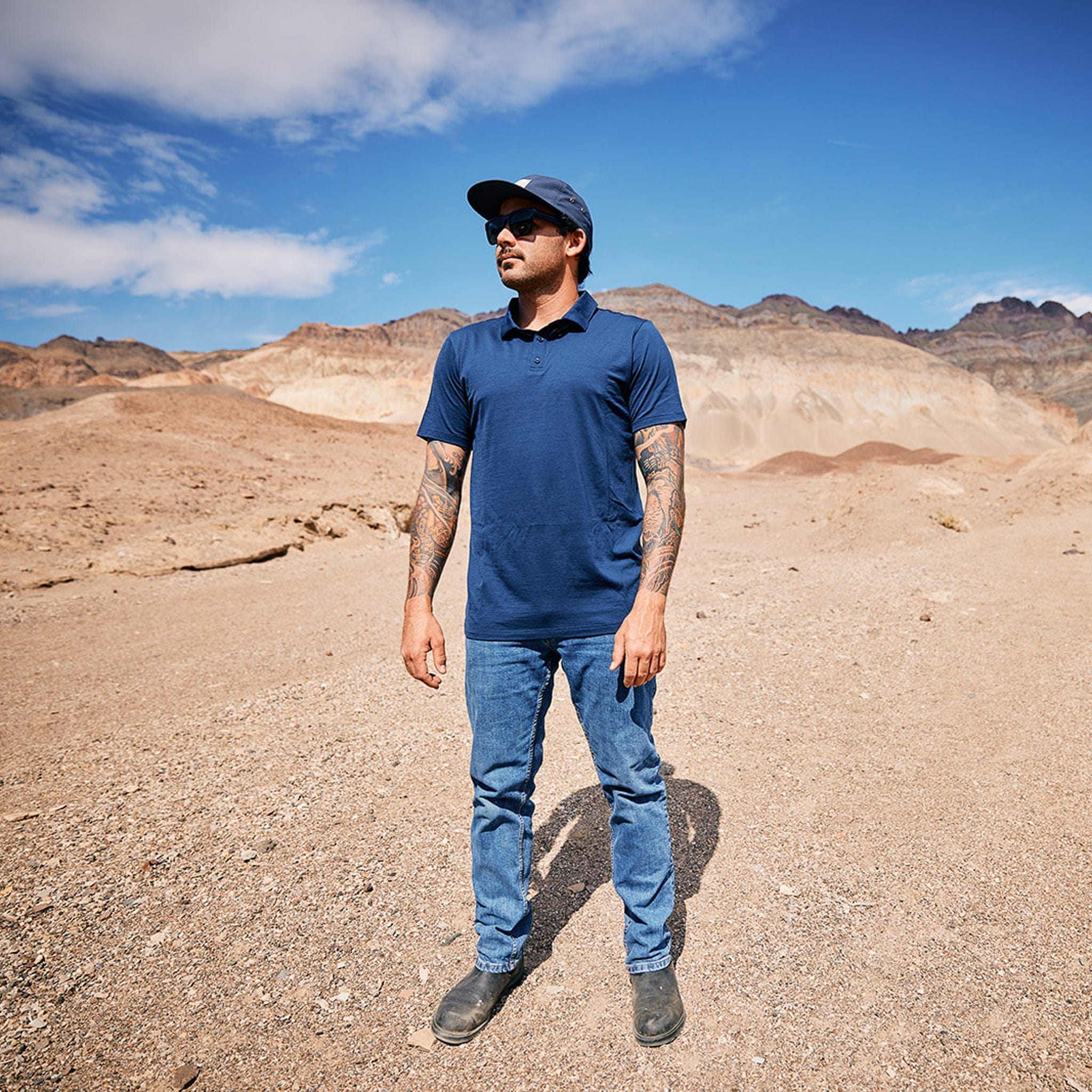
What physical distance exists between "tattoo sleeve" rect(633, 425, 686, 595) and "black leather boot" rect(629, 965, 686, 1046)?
3.63 ft

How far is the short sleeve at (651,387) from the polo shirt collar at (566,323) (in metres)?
0.15

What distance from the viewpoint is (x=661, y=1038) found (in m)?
1.93

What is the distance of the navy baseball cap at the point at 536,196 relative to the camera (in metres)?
1.94

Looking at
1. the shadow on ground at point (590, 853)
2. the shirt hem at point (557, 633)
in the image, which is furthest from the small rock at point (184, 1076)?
the shirt hem at point (557, 633)

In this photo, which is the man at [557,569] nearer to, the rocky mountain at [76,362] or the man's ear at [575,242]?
the man's ear at [575,242]

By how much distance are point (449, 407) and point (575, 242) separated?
60cm

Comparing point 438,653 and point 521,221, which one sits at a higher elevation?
point 521,221

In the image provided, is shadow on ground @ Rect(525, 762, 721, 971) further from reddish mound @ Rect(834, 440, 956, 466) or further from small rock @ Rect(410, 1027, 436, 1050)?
reddish mound @ Rect(834, 440, 956, 466)

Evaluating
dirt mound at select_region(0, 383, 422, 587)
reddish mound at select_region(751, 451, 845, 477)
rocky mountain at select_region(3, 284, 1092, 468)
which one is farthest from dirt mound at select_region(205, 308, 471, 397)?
dirt mound at select_region(0, 383, 422, 587)

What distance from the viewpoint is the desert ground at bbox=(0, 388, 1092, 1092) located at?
195 cm

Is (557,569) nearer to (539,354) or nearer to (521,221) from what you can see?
(539,354)

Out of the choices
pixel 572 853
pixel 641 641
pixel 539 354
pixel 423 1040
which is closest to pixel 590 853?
pixel 572 853

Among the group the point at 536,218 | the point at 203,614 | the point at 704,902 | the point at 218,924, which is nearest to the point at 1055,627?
the point at 704,902

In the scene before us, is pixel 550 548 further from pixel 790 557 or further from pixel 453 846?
pixel 790 557
